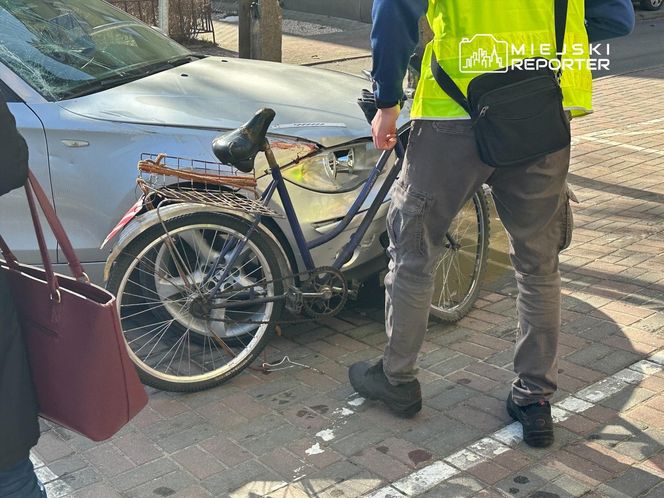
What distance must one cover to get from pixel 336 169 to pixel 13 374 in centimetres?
228

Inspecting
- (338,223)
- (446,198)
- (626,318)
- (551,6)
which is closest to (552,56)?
(551,6)

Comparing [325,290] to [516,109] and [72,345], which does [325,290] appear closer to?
[516,109]

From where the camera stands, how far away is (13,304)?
2.40 m

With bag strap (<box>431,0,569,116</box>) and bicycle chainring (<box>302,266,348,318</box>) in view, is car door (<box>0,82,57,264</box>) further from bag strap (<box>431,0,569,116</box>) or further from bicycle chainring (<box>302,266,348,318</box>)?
bag strap (<box>431,0,569,116</box>)

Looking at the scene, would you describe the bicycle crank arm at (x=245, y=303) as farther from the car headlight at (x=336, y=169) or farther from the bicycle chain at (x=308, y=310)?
the car headlight at (x=336, y=169)

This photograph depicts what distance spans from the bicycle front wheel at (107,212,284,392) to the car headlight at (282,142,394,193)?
43cm

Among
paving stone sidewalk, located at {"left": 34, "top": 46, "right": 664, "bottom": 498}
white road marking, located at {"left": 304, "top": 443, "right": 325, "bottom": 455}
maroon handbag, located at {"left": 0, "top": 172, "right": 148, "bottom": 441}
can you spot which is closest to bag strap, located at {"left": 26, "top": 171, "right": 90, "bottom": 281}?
maroon handbag, located at {"left": 0, "top": 172, "right": 148, "bottom": 441}

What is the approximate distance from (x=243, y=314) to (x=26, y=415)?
178 cm

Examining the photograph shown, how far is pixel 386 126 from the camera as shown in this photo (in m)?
3.28

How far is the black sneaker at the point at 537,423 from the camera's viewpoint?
3373 millimetres

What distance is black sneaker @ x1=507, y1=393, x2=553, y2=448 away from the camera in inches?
133

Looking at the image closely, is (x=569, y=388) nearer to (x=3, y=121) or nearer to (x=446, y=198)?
(x=446, y=198)

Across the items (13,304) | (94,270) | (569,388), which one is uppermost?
(13,304)

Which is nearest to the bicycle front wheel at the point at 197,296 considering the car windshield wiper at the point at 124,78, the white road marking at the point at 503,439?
the car windshield wiper at the point at 124,78
